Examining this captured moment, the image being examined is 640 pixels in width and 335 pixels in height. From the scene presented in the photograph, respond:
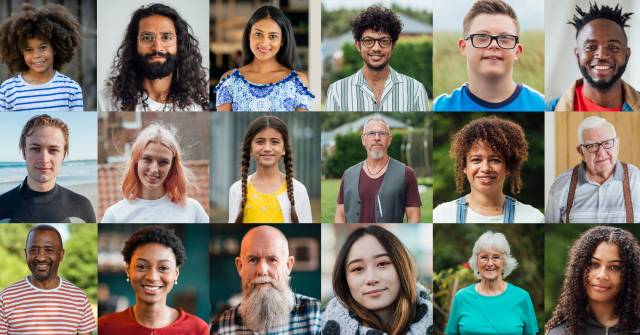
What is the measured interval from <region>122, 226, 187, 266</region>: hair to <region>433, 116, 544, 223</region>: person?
1.87 meters

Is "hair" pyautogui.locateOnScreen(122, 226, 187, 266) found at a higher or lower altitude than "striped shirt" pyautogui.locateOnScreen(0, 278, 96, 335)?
higher

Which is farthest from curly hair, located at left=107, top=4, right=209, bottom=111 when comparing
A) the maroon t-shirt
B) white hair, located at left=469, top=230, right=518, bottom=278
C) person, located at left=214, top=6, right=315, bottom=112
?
white hair, located at left=469, top=230, right=518, bottom=278

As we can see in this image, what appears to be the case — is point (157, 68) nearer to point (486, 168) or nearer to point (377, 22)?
point (377, 22)

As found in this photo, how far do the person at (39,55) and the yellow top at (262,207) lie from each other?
1.39 metres

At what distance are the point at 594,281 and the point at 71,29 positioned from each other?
4178 millimetres

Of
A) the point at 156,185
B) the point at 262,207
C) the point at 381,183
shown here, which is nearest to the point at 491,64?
the point at 381,183

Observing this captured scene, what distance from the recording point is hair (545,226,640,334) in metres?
8.63

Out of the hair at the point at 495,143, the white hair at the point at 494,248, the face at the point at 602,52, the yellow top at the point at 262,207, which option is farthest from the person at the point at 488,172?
the yellow top at the point at 262,207

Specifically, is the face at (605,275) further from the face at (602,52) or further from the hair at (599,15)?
the hair at (599,15)

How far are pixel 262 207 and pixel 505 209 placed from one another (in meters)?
1.75

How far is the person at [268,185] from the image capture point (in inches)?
342

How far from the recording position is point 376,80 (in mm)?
8711

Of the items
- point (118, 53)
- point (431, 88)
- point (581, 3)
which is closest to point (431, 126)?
point (431, 88)

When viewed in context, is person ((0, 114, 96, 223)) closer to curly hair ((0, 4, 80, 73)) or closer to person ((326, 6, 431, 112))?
curly hair ((0, 4, 80, 73))
